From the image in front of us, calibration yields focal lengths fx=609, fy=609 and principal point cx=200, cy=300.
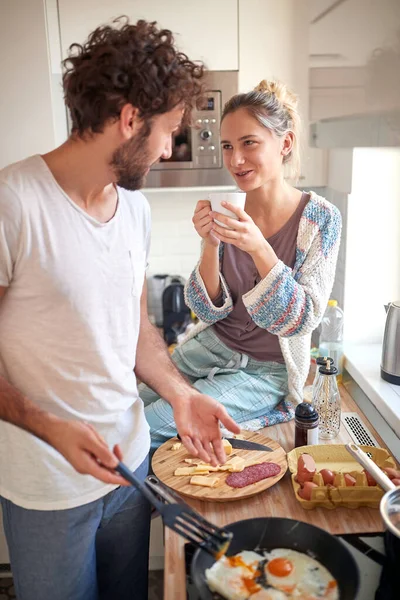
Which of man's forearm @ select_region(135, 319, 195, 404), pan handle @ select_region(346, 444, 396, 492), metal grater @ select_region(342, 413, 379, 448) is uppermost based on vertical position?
man's forearm @ select_region(135, 319, 195, 404)

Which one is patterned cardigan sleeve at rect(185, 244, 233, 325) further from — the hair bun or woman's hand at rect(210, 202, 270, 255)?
the hair bun

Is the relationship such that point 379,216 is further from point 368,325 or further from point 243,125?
point 243,125

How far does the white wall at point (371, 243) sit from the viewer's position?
211 cm

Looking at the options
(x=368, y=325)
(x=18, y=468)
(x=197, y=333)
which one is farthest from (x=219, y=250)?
(x=18, y=468)

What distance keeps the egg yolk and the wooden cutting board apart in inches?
13.1

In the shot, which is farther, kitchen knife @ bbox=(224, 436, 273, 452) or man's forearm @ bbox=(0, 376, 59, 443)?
kitchen knife @ bbox=(224, 436, 273, 452)

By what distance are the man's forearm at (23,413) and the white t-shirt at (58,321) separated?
75mm

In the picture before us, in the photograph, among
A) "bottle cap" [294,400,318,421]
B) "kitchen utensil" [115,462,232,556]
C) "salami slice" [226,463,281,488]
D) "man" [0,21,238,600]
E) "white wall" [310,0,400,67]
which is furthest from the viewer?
"bottle cap" [294,400,318,421]

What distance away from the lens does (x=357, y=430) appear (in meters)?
1.75

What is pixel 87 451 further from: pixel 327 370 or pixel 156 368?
pixel 327 370

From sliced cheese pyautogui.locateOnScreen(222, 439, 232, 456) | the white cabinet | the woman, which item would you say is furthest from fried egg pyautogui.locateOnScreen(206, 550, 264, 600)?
the white cabinet

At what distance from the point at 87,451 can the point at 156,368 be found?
44cm

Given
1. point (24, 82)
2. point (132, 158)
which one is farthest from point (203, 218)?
point (24, 82)

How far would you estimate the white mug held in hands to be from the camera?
4.83ft
